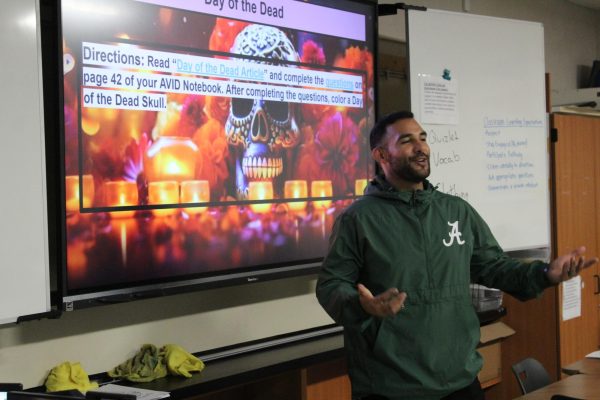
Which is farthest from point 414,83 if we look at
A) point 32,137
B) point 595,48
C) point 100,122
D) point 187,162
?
point 595,48

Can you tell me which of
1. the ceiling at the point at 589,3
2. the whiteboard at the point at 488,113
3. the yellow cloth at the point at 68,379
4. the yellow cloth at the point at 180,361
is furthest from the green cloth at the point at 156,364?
the ceiling at the point at 589,3

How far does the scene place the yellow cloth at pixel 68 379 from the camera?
256 cm

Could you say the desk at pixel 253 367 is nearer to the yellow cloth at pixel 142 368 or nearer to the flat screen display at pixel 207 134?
the yellow cloth at pixel 142 368

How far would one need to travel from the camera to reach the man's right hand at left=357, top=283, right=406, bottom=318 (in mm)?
2004

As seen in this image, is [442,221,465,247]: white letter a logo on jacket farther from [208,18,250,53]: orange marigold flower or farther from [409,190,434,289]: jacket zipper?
[208,18,250,53]: orange marigold flower

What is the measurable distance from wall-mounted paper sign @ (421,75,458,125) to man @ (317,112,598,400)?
1.33 meters

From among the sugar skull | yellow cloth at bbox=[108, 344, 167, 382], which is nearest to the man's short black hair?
the sugar skull

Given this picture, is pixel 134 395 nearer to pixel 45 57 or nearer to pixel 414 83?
pixel 45 57

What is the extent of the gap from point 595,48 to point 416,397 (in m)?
5.63

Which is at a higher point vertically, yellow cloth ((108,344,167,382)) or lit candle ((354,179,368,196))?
lit candle ((354,179,368,196))

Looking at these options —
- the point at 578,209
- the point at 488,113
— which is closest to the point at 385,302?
the point at 488,113

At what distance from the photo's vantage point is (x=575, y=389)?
2.72 metres

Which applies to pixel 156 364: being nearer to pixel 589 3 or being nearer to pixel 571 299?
pixel 571 299

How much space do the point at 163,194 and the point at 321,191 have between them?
2.84 feet
